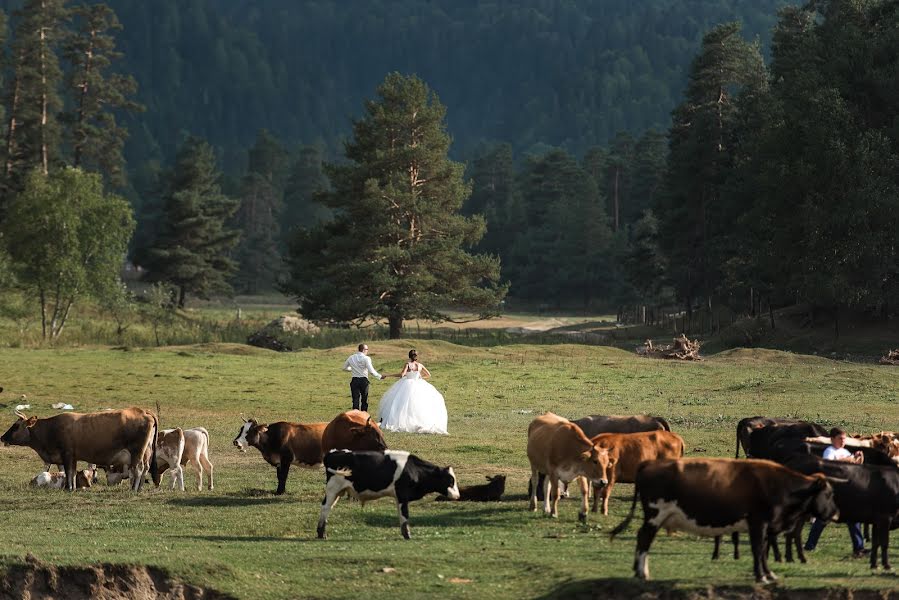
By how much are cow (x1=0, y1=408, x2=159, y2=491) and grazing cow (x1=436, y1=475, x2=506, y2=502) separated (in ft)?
21.2

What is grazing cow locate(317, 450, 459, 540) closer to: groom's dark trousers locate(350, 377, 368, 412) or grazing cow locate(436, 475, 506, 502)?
grazing cow locate(436, 475, 506, 502)

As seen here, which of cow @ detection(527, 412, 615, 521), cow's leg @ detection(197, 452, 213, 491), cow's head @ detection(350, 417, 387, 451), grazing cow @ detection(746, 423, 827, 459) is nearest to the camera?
cow @ detection(527, 412, 615, 521)

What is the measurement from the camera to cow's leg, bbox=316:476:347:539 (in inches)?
802

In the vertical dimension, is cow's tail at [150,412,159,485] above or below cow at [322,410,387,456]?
below

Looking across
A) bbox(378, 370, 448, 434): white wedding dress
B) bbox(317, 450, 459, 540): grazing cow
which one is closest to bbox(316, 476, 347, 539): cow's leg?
bbox(317, 450, 459, 540): grazing cow

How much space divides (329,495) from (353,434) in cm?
366

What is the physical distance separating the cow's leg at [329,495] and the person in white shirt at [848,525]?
698cm

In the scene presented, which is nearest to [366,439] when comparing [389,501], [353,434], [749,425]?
[353,434]

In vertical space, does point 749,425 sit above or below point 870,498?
above

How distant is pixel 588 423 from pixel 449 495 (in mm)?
7174

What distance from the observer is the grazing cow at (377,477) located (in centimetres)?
2034

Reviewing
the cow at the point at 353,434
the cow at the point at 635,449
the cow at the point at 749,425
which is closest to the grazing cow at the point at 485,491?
the cow at the point at 353,434

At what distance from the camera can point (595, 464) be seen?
2144 cm

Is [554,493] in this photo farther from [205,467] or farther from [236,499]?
[205,467]
